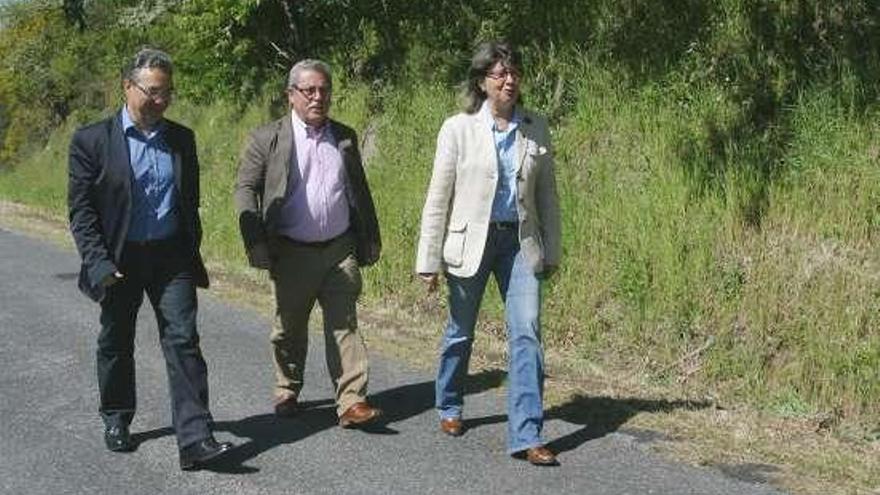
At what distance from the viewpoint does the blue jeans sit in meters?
5.33

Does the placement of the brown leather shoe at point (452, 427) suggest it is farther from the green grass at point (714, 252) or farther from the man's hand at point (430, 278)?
the green grass at point (714, 252)

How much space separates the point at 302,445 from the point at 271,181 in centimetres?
136

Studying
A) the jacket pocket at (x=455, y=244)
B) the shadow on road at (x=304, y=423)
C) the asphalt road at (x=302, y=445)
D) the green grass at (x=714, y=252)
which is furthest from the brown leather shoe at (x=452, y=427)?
the green grass at (x=714, y=252)

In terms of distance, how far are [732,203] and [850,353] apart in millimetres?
1699

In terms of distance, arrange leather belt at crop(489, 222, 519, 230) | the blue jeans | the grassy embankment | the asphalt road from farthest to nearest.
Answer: the grassy embankment → leather belt at crop(489, 222, 519, 230) → the blue jeans → the asphalt road

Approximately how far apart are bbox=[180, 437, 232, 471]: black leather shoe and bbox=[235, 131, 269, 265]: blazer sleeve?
106 centimetres

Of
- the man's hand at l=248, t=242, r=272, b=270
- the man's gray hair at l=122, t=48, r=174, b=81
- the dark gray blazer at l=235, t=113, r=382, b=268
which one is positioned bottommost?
the man's hand at l=248, t=242, r=272, b=270

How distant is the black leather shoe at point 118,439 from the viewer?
5.50 metres

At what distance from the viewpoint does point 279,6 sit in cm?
1716

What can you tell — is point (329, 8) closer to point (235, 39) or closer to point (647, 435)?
point (235, 39)

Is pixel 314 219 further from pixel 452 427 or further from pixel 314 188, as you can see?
pixel 452 427

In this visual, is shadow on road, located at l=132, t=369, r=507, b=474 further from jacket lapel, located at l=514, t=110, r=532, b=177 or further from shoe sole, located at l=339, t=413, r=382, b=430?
jacket lapel, located at l=514, t=110, r=532, b=177

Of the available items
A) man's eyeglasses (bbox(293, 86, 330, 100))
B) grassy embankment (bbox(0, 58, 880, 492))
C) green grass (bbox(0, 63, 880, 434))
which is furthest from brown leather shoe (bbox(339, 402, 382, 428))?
green grass (bbox(0, 63, 880, 434))

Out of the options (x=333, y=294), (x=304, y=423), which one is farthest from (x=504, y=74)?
(x=304, y=423)
